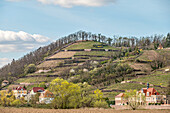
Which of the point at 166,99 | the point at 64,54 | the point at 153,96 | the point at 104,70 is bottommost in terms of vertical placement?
the point at 166,99

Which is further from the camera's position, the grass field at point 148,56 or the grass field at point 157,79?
the grass field at point 148,56

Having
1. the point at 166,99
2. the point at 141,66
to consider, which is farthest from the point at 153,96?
the point at 141,66

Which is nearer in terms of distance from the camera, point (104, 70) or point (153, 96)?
point (153, 96)

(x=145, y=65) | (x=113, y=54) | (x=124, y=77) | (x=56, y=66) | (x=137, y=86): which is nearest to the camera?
(x=137, y=86)

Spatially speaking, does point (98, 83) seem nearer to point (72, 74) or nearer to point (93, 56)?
point (72, 74)

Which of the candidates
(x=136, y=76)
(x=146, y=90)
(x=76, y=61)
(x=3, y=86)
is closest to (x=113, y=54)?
(x=76, y=61)

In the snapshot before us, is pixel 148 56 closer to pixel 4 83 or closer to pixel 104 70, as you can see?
pixel 104 70

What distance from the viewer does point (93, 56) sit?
183500 mm

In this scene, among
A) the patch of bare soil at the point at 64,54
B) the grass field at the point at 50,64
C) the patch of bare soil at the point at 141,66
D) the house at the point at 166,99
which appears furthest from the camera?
the patch of bare soil at the point at 64,54

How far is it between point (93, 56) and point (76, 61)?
1400cm

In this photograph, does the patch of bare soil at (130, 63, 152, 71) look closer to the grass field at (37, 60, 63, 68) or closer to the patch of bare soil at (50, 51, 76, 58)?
the grass field at (37, 60, 63, 68)

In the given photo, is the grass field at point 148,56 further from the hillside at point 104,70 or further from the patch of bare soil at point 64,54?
the patch of bare soil at point 64,54

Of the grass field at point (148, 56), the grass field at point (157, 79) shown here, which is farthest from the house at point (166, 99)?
the grass field at point (148, 56)

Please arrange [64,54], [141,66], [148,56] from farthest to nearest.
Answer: [64,54]
[148,56]
[141,66]
